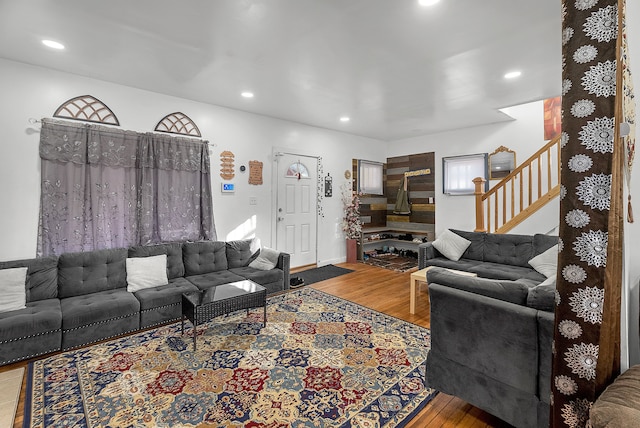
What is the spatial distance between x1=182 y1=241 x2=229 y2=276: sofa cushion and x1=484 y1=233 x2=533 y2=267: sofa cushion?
3.85 m

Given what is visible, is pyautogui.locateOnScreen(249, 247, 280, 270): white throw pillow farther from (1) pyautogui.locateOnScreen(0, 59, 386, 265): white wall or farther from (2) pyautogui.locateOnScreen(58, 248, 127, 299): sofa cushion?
(2) pyautogui.locateOnScreen(58, 248, 127, 299): sofa cushion

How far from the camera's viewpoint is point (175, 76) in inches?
132

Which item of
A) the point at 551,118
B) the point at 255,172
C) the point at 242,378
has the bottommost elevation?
the point at 242,378

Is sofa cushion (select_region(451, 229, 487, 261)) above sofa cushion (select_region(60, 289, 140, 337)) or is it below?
above

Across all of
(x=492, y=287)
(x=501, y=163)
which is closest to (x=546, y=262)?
(x=501, y=163)

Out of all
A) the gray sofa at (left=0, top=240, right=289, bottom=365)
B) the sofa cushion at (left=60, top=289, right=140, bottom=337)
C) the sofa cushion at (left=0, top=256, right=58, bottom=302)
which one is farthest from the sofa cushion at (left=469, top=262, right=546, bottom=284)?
the sofa cushion at (left=0, top=256, right=58, bottom=302)

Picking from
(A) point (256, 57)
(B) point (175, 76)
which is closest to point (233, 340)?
(A) point (256, 57)

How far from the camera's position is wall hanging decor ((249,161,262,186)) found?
4.77 m

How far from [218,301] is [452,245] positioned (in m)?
3.52

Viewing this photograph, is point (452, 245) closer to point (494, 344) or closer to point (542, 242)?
point (542, 242)

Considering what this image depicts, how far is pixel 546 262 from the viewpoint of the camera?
3.63 m

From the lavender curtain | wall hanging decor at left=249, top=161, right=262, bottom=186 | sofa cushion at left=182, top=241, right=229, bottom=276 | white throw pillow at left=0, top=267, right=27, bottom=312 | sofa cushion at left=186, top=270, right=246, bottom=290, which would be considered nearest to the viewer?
white throw pillow at left=0, top=267, right=27, bottom=312

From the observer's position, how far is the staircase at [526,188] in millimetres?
4262

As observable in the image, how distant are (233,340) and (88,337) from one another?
127 cm
